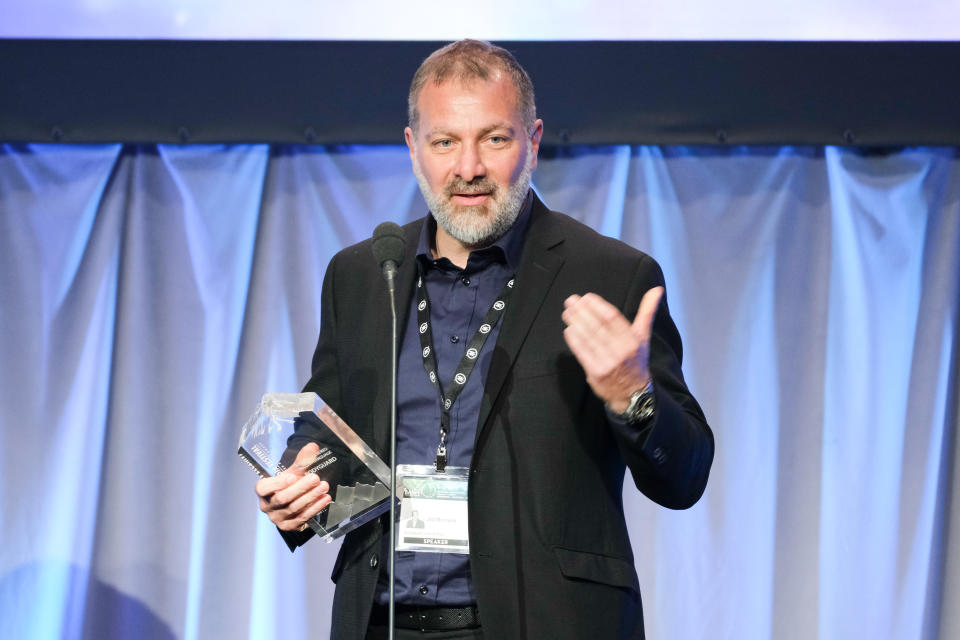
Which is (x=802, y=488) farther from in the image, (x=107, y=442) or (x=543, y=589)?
(x=107, y=442)

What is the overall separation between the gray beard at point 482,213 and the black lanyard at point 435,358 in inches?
4.3

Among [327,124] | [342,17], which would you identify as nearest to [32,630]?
[327,124]

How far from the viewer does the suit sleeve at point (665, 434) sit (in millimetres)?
1663

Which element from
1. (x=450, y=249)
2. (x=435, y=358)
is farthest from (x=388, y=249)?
(x=450, y=249)

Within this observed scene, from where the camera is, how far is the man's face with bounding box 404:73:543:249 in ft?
6.68

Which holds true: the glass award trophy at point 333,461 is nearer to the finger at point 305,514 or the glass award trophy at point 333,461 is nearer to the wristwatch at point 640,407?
the finger at point 305,514

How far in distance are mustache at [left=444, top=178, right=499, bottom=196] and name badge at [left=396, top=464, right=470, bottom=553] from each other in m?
0.56

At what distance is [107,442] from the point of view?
12.0 ft

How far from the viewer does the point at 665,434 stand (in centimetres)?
167

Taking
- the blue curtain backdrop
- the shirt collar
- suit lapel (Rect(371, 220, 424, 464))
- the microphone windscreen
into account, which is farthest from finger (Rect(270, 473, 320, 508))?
the blue curtain backdrop

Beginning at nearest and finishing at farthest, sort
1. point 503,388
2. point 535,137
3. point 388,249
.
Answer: point 388,249
point 503,388
point 535,137

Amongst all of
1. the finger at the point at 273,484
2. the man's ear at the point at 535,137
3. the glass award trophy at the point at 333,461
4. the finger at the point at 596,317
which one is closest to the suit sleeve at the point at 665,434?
the finger at the point at 596,317

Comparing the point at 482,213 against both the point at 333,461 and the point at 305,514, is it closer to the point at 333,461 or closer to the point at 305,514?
the point at 333,461

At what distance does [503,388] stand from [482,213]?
0.40 metres
